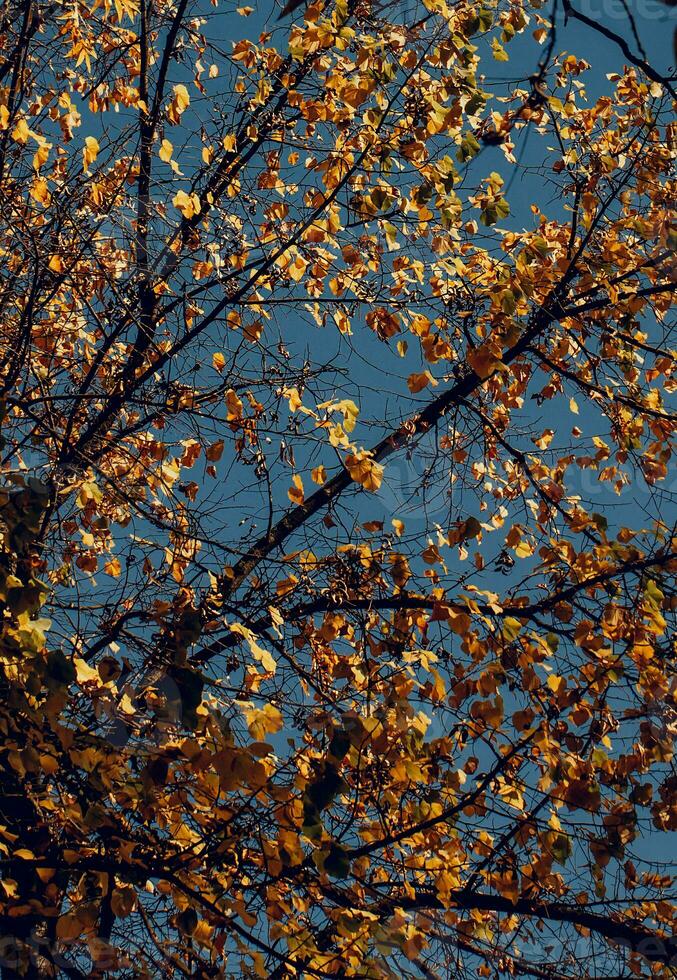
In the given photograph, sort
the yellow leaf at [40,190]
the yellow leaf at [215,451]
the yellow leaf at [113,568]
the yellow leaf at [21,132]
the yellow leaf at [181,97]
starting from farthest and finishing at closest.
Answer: the yellow leaf at [113,568]
the yellow leaf at [215,451]
the yellow leaf at [181,97]
the yellow leaf at [40,190]
the yellow leaf at [21,132]

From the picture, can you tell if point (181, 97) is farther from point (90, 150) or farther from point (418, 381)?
point (418, 381)

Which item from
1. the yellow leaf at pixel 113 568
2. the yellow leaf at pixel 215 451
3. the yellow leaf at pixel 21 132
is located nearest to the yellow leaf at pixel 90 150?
the yellow leaf at pixel 21 132

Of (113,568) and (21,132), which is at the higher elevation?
(21,132)

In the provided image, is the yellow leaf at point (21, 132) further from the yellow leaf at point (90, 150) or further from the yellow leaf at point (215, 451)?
the yellow leaf at point (215, 451)

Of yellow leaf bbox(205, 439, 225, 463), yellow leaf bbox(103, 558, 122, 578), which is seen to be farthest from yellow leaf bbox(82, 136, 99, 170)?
yellow leaf bbox(103, 558, 122, 578)

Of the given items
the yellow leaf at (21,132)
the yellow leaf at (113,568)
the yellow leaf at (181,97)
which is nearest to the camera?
the yellow leaf at (21,132)

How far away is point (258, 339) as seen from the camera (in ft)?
18.6

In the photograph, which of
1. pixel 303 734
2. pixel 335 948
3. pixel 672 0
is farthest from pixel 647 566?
pixel 672 0

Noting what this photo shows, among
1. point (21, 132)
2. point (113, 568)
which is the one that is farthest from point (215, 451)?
point (21, 132)

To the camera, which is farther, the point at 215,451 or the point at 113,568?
the point at 113,568

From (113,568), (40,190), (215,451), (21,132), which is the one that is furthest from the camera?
(113,568)

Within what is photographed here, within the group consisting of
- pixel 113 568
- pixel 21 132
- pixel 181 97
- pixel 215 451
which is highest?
pixel 181 97

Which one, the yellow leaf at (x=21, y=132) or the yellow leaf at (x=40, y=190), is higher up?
the yellow leaf at (x=40, y=190)

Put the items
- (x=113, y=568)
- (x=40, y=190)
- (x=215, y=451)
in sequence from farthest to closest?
(x=113, y=568), (x=215, y=451), (x=40, y=190)
